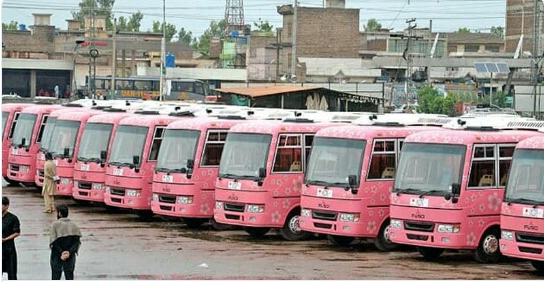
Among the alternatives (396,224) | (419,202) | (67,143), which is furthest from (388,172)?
(67,143)

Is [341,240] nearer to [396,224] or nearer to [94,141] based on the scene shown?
[396,224]

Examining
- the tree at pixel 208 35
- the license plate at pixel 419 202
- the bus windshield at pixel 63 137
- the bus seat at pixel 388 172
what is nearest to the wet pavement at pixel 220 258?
the license plate at pixel 419 202

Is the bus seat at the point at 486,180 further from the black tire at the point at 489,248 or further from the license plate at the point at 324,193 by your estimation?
the license plate at the point at 324,193

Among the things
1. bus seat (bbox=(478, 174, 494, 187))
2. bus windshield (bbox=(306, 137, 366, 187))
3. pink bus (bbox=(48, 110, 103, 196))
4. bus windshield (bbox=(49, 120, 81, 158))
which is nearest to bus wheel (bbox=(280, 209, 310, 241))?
bus windshield (bbox=(306, 137, 366, 187))

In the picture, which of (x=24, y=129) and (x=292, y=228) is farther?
(x=24, y=129)

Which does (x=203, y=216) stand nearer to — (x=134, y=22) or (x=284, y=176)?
(x=284, y=176)

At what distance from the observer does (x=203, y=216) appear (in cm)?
2581

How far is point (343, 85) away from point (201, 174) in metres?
40.7

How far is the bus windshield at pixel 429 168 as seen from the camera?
68.4 ft

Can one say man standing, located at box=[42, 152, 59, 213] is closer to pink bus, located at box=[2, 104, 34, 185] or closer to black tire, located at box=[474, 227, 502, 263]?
pink bus, located at box=[2, 104, 34, 185]

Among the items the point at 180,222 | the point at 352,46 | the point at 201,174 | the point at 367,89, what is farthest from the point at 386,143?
the point at 352,46

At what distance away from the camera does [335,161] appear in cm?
2286

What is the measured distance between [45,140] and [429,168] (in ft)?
47.4

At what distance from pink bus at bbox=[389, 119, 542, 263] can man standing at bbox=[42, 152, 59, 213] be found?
399 inches
